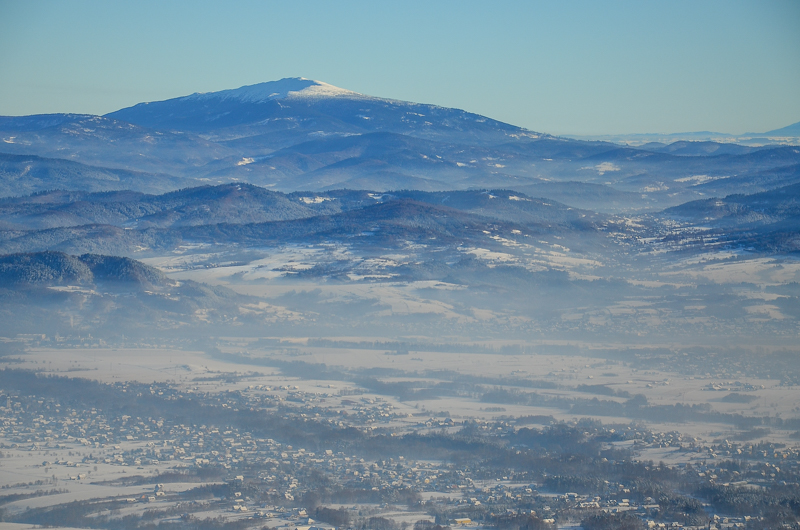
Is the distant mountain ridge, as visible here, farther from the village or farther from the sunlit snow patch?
the sunlit snow patch

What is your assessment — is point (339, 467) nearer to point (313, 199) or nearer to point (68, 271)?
point (68, 271)

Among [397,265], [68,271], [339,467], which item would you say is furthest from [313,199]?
[339,467]

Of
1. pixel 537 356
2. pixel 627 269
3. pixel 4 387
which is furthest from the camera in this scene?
pixel 627 269

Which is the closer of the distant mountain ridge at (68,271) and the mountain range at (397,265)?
Answer: the mountain range at (397,265)

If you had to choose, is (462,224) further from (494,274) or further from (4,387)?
(4,387)

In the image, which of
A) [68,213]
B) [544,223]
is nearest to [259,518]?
[544,223]

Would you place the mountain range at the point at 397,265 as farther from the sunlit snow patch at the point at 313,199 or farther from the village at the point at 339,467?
the village at the point at 339,467

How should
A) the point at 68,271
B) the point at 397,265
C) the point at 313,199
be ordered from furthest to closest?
the point at 313,199, the point at 397,265, the point at 68,271

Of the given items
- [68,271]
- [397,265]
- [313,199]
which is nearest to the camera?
[68,271]

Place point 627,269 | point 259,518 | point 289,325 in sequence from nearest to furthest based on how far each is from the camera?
point 259,518, point 289,325, point 627,269

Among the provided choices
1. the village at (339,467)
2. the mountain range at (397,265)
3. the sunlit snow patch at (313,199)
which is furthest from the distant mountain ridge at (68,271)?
the sunlit snow patch at (313,199)

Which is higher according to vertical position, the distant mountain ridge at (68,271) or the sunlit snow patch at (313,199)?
the sunlit snow patch at (313,199)
